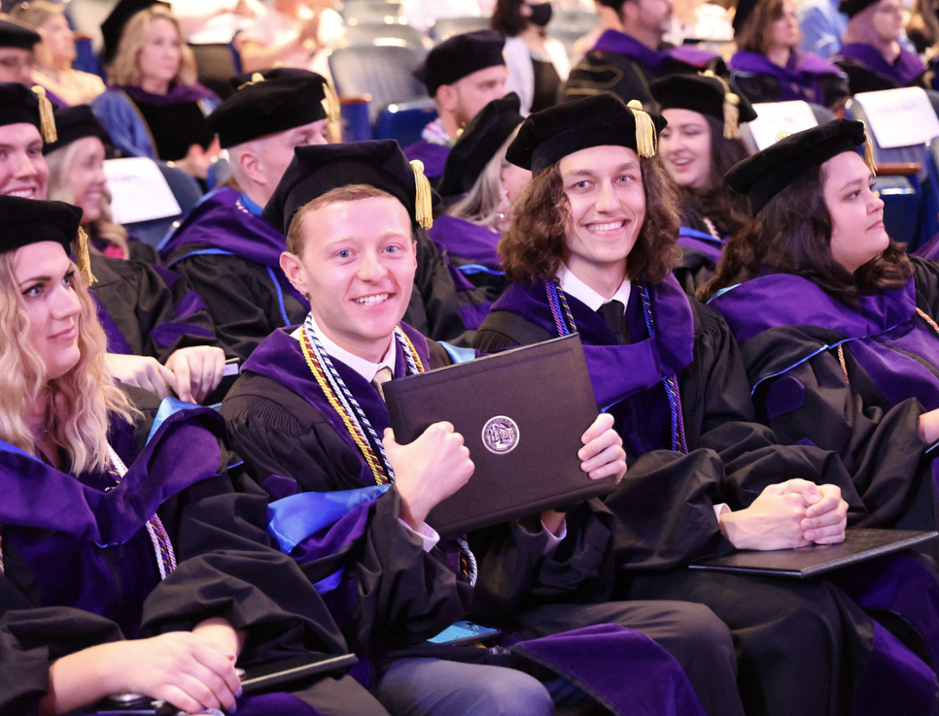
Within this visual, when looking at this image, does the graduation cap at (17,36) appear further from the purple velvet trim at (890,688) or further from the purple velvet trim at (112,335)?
the purple velvet trim at (890,688)

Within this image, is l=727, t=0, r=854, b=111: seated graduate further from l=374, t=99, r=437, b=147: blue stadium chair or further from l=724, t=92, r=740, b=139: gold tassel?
l=724, t=92, r=740, b=139: gold tassel

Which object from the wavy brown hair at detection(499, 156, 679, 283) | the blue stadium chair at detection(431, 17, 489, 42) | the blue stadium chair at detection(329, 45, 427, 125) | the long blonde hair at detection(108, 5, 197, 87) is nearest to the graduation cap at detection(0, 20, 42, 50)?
the long blonde hair at detection(108, 5, 197, 87)

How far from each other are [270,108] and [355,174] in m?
1.59

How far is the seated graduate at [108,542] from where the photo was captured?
1.80m

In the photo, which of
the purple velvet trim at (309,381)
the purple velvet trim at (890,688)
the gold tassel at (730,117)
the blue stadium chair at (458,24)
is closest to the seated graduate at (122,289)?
the purple velvet trim at (309,381)

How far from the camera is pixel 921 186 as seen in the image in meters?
5.46

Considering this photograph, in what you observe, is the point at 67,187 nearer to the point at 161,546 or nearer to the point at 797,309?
the point at 161,546

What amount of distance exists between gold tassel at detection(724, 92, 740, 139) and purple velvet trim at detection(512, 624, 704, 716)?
276 cm

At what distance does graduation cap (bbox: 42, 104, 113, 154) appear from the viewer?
12.7 feet

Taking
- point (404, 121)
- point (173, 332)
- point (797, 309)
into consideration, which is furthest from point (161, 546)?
point (404, 121)

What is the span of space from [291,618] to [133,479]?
0.41 meters

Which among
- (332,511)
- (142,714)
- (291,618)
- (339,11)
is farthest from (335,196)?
(339,11)

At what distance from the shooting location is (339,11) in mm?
8195

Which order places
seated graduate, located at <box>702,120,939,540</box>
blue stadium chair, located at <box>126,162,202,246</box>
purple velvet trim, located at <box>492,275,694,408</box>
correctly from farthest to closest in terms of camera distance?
blue stadium chair, located at <box>126,162,202,246</box> < seated graduate, located at <box>702,120,939,540</box> < purple velvet trim, located at <box>492,275,694,408</box>
